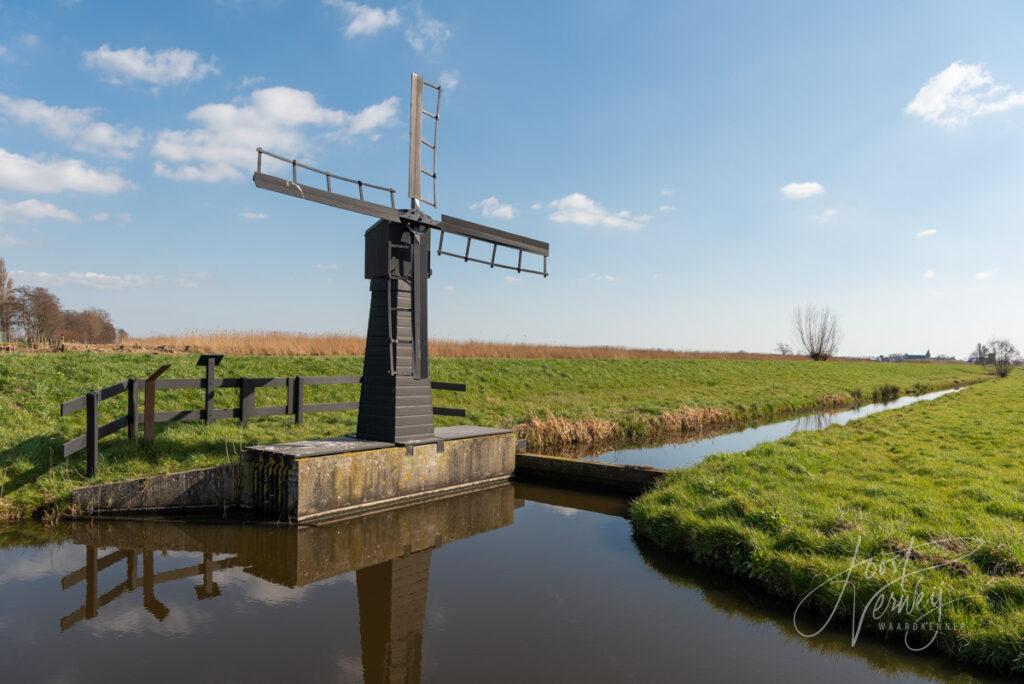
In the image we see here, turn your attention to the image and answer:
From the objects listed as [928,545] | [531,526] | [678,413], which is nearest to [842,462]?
[928,545]

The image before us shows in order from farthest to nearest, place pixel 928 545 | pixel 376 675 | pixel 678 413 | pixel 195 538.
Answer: pixel 678 413 < pixel 195 538 < pixel 928 545 < pixel 376 675

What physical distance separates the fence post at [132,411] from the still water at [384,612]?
202cm

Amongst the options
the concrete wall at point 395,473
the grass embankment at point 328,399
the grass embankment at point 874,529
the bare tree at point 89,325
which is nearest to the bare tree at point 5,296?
the bare tree at point 89,325

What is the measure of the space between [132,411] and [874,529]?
12.2 meters

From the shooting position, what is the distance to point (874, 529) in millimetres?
7418

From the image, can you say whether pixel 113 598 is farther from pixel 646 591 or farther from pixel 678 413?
pixel 678 413

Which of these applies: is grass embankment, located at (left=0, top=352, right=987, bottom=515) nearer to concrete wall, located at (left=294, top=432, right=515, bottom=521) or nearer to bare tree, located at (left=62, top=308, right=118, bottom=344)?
concrete wall, located at (left=294, top=432, right=515, bottom=521)

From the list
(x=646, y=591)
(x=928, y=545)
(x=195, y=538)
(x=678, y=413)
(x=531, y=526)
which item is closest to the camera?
(x=928, y=545)

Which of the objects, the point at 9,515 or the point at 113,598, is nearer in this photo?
the point at 113,598

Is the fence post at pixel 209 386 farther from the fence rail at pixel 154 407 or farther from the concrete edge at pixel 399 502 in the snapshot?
the concrete edge at pixel 399 502

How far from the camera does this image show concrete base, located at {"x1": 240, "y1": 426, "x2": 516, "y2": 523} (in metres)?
9.57

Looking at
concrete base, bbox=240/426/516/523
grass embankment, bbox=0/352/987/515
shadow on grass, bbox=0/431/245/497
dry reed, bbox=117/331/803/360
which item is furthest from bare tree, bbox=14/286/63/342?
concrete base, bbox=240/426/516/523

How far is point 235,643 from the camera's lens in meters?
5.96

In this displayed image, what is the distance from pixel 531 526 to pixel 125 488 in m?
6.85
